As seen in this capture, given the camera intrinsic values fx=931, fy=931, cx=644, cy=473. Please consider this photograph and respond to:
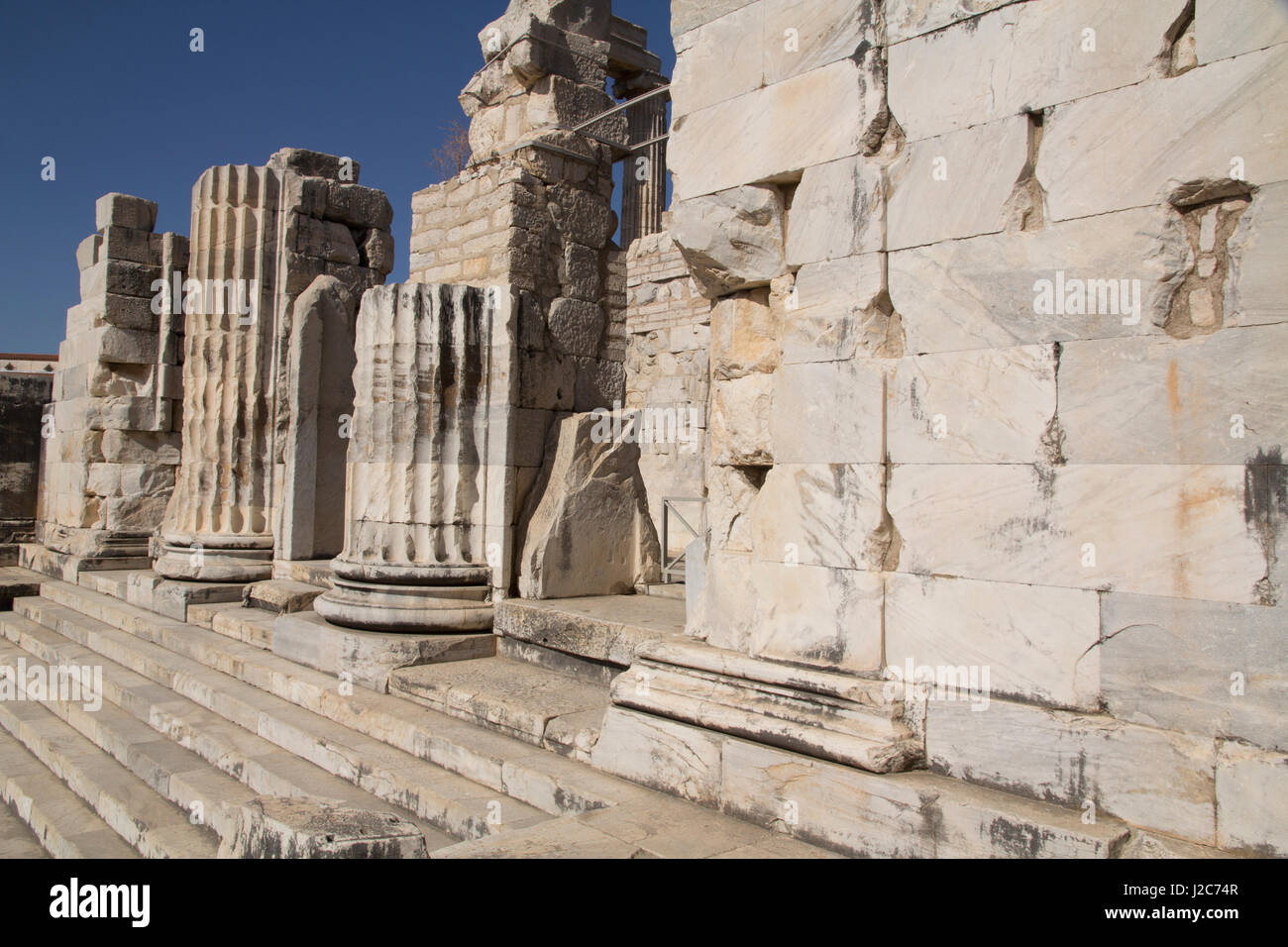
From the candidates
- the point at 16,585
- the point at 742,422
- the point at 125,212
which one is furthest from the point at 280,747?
the point at 125,212

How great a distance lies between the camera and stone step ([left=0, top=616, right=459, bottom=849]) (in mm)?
4098

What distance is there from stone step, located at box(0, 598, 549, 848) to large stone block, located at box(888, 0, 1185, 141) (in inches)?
117

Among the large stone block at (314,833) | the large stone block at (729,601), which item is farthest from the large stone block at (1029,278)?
the large stone block at (314,833)

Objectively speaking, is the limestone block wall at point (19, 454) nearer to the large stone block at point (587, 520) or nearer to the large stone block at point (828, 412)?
the large stone block at point (587, 520)

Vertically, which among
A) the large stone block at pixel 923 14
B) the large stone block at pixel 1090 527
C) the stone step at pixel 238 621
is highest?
the large stone block at pixel 923 14

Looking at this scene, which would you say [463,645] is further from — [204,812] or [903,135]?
[903,135]

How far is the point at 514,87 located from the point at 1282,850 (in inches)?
263

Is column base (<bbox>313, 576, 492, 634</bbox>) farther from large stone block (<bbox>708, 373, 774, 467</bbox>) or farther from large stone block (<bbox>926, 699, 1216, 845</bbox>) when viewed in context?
large stone block (<bbox>926, 699, 1216, 845</bbox>)

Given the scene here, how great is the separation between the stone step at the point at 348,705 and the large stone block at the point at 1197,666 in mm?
1753

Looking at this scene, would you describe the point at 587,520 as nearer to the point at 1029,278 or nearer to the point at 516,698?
the point at 516,698

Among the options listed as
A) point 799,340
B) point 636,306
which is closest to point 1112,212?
point 799,340

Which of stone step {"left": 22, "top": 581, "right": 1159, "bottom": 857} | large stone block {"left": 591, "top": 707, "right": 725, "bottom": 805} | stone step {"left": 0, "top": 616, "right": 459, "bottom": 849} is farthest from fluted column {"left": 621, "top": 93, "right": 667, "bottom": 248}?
large stone block {"left": 591, "top": 707, "right": 725, "bottom": 805}

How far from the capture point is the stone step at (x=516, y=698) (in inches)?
160

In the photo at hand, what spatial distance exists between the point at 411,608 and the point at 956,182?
385cm
